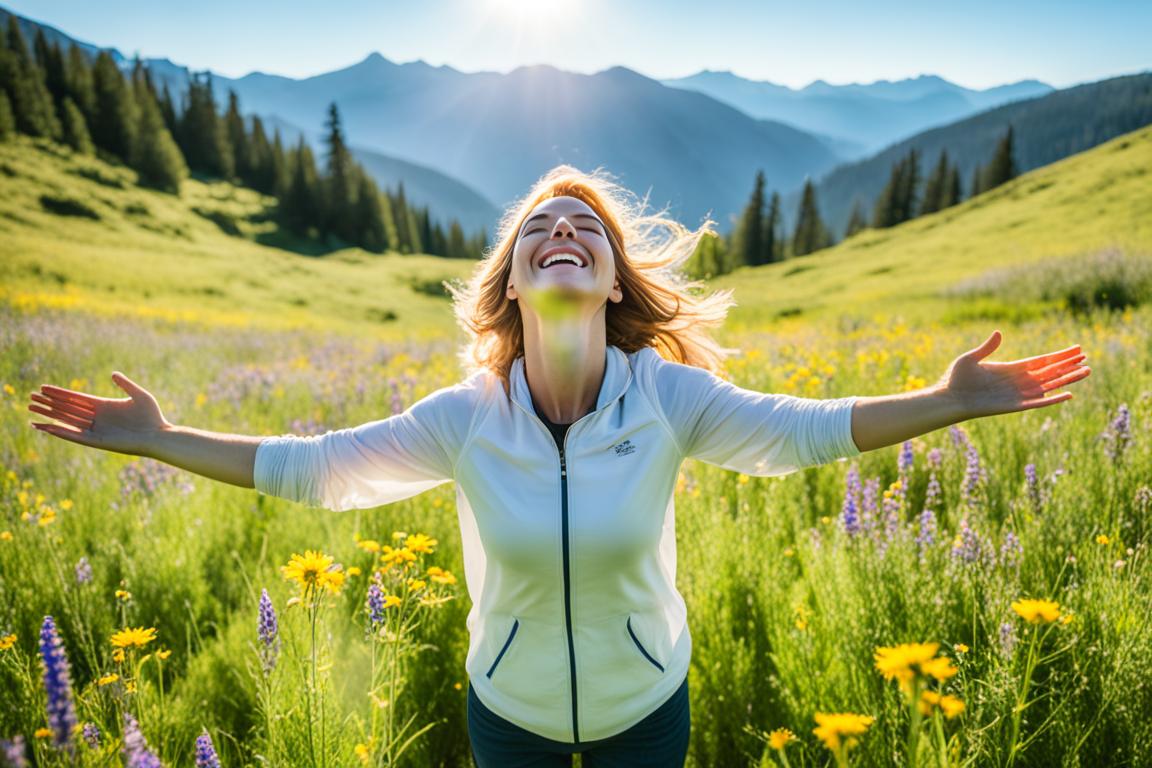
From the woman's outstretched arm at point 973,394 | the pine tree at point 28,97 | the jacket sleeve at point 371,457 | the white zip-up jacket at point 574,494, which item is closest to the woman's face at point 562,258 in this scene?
the white zip-up jacket at point 574,494

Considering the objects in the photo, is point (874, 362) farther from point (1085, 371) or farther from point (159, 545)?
point (159, 545)

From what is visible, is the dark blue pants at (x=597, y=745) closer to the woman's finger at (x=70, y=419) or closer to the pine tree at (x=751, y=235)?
the woman's finger at (x=70, y=419)

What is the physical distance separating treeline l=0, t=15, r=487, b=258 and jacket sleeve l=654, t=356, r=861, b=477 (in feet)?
231

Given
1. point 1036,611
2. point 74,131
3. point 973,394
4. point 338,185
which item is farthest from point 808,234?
point 1036,611

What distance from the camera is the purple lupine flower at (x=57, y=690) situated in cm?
110

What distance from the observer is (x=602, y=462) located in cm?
201

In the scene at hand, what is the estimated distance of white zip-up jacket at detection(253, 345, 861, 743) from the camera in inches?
76.9

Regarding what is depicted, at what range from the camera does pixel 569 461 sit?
2.01 metres

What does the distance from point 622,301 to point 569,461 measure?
3.16ft

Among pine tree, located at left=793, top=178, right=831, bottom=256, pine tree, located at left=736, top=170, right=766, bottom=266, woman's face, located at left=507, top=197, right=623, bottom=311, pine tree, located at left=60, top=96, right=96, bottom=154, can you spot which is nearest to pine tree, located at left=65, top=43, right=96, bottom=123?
pine tree, located at left=60, top=96, right=96, bottom=154

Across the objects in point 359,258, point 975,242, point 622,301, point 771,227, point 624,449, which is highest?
point 771,227

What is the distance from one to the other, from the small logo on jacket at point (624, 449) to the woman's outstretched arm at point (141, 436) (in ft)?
3.70

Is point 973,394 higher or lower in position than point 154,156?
lower

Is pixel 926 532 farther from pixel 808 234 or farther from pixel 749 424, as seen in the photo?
pixel 808 234
